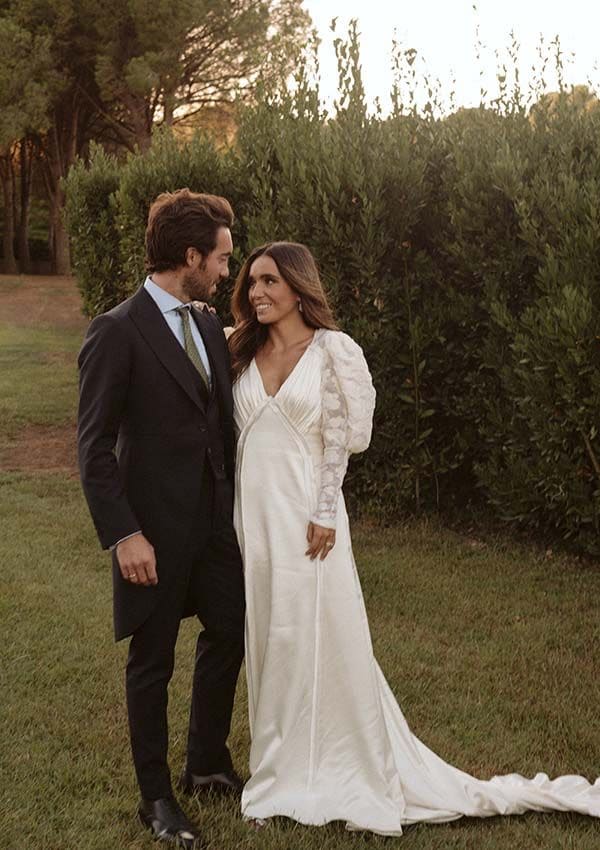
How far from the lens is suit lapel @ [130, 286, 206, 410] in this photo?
373cm

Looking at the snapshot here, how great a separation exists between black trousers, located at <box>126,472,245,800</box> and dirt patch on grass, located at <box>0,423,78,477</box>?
7186 mm

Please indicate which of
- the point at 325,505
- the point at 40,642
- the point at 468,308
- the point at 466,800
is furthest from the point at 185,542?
the point at 468,308

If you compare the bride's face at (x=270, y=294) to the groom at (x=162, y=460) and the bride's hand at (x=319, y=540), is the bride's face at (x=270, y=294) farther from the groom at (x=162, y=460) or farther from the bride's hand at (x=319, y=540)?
the bride's hand at (x=319, y=540)

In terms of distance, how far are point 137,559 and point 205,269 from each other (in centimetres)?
109

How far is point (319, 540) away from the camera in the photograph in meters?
3.99

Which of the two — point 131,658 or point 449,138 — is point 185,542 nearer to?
point 131,658

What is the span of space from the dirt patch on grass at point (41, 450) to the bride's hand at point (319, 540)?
24.5 feet

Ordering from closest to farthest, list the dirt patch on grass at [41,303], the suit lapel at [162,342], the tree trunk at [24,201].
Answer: the suit lapel at [162,342] → the dirt patch on grass at [41,303] → the tree trunk at [24,201]

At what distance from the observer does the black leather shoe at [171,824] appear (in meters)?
A: 3.80

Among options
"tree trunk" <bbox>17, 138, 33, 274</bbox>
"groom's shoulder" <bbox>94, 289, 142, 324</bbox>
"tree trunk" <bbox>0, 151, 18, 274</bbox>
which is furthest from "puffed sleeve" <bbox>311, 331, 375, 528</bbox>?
"tree trunk" <bbox>17, 138, 33, 274</bbox>

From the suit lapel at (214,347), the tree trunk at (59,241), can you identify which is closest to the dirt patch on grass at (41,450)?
the suit lapel at (214,347)

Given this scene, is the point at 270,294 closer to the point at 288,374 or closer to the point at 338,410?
the point at 288,374

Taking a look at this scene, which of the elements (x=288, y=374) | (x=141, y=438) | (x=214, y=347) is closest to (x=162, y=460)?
(x=141, y=438)

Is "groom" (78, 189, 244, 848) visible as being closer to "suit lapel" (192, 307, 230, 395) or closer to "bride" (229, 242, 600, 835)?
"suit lapel" (192, 307, 230, 395)
